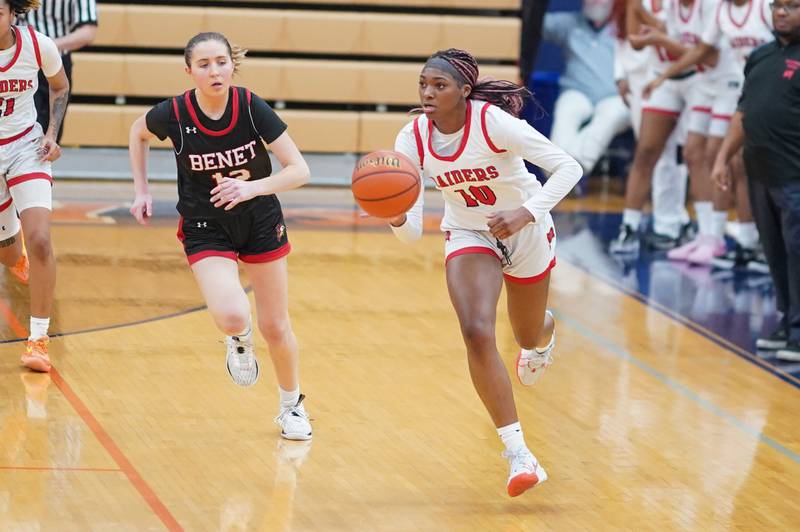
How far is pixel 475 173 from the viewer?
493 cm

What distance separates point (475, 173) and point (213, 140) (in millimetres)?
1031

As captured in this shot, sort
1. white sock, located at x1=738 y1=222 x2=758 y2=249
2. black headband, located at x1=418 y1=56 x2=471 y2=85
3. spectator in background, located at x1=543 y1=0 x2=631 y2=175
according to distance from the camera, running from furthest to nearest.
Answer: spectator in background, located at x1=543 y1=0 x2=631 y2=175, white sock, located at x1=738 y1=222 x2=758 y2=249, black headband, located at x1=418 y1=56 x2=471 y2=85

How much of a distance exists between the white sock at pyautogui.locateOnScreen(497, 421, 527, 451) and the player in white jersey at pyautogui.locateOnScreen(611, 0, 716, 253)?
17.5 feet

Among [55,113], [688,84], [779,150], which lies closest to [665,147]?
[688,84]

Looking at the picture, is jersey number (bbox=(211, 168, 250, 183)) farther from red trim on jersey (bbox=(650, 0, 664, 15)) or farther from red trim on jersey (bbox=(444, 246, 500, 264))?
red trim on jersey (bbox=(650, 0, 664, 15))

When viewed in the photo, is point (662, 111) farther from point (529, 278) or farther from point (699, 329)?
point (529, 278)

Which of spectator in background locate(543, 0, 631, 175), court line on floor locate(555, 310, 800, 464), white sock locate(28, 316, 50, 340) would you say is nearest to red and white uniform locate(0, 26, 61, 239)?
white sock locate(28, 316, 50, 340)

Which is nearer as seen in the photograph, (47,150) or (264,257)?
(264,257)

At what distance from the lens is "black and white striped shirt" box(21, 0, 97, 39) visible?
317 inches

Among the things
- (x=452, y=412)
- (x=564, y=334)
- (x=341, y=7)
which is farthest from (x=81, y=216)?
(x=452, y=412)

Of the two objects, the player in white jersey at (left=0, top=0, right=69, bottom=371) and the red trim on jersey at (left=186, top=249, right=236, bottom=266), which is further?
the player in white jersey at (left=0, top=0, right=69, bottom=371)

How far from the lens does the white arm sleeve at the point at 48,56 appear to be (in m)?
6.11

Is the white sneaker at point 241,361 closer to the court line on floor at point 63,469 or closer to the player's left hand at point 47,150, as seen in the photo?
the court line on floor at point 63,469

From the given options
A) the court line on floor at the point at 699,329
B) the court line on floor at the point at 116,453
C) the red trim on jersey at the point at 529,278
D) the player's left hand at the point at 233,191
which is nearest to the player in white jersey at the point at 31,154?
the court line on floor at the point at 116,453
